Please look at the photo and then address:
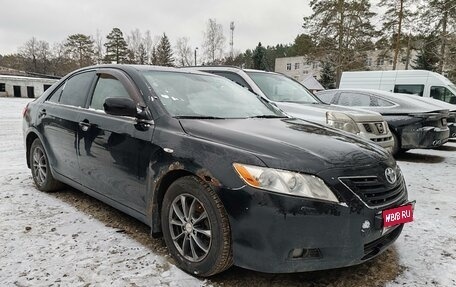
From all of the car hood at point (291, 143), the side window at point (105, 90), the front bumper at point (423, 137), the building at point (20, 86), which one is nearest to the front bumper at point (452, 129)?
the front bumper at point (423, 137)

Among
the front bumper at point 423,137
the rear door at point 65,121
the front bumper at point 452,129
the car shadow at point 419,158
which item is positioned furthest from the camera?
the front bumper at point 452,129

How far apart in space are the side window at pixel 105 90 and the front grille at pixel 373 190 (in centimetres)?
213

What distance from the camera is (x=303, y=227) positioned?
7.25 feet

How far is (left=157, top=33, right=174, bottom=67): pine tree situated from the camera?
5753 cm

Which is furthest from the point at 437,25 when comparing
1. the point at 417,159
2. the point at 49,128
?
the point at 49,128

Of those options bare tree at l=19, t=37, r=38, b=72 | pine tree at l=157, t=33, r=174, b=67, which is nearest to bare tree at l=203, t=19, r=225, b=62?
pine tree at l=157, t=33, r=174, b=67

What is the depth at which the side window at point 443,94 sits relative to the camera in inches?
479

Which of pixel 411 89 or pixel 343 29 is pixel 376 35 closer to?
pixel 343 29

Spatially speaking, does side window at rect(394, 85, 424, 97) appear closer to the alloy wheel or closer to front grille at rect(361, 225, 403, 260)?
front grille at rect(361, 225, 403, 260)

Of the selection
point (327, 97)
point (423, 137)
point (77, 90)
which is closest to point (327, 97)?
point (327, 97)

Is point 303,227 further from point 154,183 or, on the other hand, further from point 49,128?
point 49,128

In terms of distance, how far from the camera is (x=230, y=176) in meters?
2.34

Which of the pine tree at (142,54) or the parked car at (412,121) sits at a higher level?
the pine tree at (142,54)

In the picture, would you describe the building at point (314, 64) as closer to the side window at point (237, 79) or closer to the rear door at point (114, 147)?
the side window at point (237, 79)
